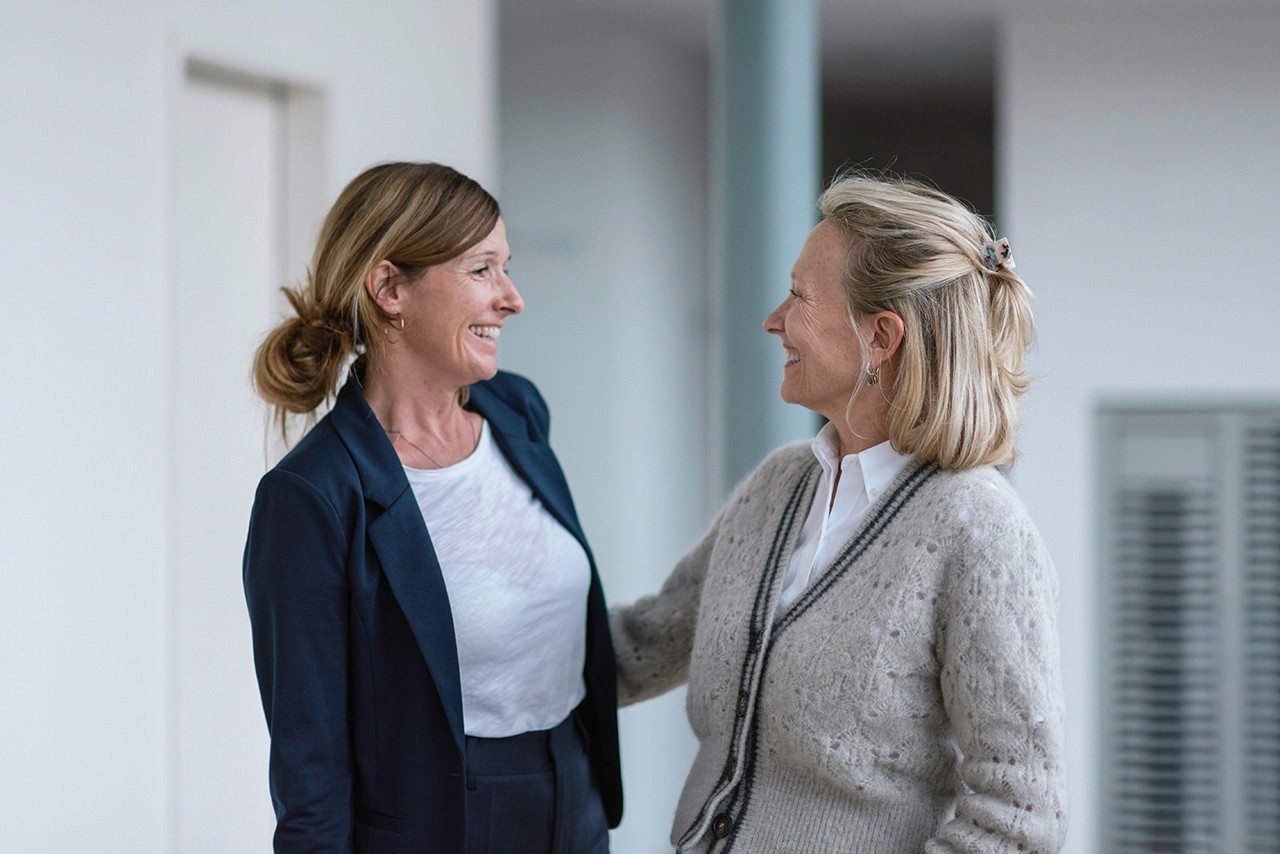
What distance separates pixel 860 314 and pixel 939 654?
1.38ft

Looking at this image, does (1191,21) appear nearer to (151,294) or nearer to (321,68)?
→ (321,68)

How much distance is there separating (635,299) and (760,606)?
3.69 m

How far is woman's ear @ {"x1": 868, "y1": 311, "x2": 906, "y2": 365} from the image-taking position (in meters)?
1.51

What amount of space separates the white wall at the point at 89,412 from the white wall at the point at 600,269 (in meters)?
2.06

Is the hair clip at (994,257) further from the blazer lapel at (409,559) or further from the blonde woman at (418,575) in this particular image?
the blazer lapel at (409,559)

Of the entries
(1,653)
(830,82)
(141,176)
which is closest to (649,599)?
(1,653)

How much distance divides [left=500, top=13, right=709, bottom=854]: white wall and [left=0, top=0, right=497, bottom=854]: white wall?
81.1 inches

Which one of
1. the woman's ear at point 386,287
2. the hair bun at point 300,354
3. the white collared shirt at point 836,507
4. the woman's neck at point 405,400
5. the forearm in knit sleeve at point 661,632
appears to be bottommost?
the forearm in knit sleeve at point 661,632

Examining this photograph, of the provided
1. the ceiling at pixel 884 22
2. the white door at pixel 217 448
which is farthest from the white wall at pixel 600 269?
the white door at pixel 217 448

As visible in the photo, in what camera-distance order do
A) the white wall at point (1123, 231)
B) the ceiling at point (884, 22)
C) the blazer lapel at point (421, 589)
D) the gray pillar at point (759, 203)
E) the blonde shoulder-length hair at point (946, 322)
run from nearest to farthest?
the blonde shoulder-length hair at point (946, 322)
the blazer lapel at point (421, 589)
the gray pillar at point (759, 203)
the ceiling at point (884, 22)
the white wall at point (1123, 231)

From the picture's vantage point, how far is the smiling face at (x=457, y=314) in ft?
5.61

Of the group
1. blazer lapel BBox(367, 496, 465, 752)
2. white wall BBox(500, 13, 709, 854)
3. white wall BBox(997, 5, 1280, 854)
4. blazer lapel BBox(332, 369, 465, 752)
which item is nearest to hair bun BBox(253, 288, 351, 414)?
blazer lapel BBox(332, 369, 465, 752)

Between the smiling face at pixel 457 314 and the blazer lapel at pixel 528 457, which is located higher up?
the smiling face at pixel 457 314

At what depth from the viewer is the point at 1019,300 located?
152cm
